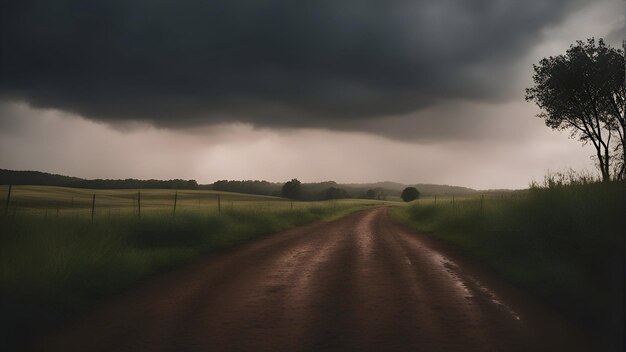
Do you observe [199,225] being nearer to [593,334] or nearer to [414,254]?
[414,254]

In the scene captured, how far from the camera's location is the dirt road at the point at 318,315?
19.9ft

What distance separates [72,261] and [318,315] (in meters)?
6.11

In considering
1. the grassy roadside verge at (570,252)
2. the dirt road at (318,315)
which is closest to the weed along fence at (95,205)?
the dirt road at (318,315)

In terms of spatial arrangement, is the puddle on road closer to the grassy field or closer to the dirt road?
the dirt road

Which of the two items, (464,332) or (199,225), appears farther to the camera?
(199,225)

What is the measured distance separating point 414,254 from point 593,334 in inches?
329

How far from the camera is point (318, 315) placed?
739 centimetres

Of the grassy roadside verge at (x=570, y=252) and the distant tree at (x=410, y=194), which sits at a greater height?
the distant tree at (x=410, y=194)

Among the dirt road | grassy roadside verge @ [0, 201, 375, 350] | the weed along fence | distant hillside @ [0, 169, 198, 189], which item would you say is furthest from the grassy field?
distant hillside @ [0, 169, 198, 189]

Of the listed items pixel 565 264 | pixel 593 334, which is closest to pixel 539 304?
pixel 593 334

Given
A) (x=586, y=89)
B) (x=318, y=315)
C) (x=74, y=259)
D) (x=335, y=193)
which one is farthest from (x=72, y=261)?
(x=335, y=193)

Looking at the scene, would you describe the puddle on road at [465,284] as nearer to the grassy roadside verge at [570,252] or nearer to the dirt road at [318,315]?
A: the dirt road at [318,315]

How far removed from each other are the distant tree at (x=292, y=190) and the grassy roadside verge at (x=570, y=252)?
135730 millimetres

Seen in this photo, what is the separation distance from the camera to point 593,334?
22.6 ft
